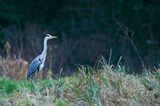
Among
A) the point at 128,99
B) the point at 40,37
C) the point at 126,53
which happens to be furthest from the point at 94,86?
the point at 126,53

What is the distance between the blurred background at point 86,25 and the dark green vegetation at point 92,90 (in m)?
8.52

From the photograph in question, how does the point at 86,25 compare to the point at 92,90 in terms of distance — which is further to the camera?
the point at 86,25

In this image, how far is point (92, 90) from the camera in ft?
35.6

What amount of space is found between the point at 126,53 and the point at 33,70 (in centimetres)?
949

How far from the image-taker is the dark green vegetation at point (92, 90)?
10805 mm

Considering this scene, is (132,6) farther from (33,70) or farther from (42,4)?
(33,70)

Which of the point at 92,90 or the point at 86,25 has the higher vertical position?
the point at 92,90

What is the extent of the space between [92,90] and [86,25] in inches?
541

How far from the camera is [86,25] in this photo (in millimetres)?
24500

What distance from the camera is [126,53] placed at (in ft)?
71.4

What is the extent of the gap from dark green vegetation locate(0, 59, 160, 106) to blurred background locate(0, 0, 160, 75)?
852 cm

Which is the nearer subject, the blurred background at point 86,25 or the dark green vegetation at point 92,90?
the dark green vegetation at point 92,90

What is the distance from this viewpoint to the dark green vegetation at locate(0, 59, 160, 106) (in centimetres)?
1080

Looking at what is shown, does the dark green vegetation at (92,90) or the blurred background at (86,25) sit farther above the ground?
the dark green vegetation at (92,90)
